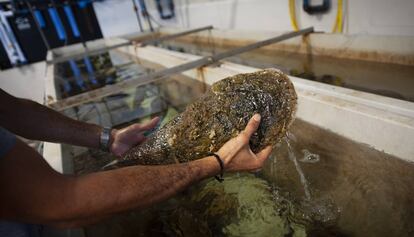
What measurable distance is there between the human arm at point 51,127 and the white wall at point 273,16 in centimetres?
241

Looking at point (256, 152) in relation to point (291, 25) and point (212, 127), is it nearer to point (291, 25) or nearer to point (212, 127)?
point (212, 127)

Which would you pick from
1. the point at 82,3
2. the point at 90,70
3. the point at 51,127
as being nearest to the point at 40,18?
the point at 82,3

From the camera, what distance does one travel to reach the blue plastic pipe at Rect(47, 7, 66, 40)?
21.4 feet

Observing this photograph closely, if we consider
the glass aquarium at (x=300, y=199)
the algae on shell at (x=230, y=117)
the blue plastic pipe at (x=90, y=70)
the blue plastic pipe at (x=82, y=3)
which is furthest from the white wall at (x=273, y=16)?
the blue plastic pipe at (x=90, y=70)

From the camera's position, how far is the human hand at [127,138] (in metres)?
1.48

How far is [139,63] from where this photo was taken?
4270 mm

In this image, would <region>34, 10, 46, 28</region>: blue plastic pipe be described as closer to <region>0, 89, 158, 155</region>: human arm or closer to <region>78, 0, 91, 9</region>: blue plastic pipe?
<region>78, 0, 91, 9</region>: blue plastic pipe

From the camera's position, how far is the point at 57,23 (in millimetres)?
6695

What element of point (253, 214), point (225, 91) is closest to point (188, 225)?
point (253, 214)

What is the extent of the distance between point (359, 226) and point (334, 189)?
217mm

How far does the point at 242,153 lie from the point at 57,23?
7.14 meters

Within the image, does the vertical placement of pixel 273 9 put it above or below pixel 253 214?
above

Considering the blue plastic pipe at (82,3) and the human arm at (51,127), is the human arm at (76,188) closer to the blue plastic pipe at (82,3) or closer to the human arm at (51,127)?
the human arm at (51,127)

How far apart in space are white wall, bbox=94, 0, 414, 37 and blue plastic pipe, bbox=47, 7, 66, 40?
119 centimetres
